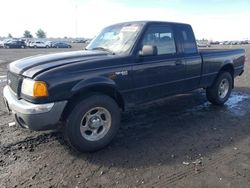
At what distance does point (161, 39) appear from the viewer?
5.32 m

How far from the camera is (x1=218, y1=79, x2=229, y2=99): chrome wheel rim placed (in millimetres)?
6969

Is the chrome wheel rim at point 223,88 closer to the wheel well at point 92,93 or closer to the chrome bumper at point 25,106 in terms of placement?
the wheel well at point 92,93

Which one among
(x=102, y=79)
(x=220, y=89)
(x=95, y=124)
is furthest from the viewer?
(x=220, y=89)

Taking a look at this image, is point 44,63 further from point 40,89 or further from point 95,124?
point 95,124

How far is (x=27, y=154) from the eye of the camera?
Answer: 13.6 ft

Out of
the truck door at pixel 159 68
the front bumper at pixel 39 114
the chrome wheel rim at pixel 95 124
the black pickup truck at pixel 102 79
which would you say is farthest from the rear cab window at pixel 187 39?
the front bumper at pixel 39 114

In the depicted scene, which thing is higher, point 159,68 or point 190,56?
point 190,56

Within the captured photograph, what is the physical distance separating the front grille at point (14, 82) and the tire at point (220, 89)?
14.8 ft

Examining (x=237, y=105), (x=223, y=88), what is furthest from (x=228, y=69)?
(x=237, y=105)

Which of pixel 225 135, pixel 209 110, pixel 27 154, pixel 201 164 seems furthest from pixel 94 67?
pixel 209 110

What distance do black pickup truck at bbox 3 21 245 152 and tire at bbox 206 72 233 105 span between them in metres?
A: 0.89

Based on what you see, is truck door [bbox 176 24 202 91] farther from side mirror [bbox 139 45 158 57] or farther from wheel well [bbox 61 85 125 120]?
wheel well [bbox 61 85 125 120]

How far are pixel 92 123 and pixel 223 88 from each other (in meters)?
4.20

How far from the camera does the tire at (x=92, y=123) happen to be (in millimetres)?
3934
